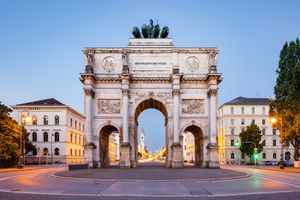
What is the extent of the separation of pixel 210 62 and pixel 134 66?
9819 millimetres

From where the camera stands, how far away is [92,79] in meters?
46.6

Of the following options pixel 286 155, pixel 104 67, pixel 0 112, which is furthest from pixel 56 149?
pixel 286 155

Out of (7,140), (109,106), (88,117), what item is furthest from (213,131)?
(7,140)

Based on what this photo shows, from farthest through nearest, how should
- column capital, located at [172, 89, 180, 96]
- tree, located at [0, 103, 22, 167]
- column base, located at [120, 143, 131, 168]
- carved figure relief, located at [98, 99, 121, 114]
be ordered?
1. carved figure relief, located at [98, 99, 121, 114]
2. tree, located at [0, 103, 22, 167]
3. column capital, located at [172, 89, 180, 96]
4. column base, located at [120, 143, 131, 168]

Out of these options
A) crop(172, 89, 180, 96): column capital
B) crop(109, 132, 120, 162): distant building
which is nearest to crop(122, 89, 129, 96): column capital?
crop(172, 89, 180, 96): column capital

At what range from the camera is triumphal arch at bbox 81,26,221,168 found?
46406 mm

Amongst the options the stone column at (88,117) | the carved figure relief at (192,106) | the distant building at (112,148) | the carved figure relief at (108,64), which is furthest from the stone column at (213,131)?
the distant building at (112,148)

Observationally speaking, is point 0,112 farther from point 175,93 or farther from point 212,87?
point 212,87

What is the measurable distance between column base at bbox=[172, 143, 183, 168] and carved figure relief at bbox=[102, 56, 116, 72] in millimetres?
12865

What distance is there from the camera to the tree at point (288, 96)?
157 feet

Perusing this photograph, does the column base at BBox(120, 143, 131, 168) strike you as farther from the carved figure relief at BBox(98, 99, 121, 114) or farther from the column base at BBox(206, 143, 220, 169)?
the column base at BBox(206, 143, 220, 169)

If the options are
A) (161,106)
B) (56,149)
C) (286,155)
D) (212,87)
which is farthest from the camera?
(286,155)

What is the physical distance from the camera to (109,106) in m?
47.9

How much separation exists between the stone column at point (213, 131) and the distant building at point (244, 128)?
141ft
